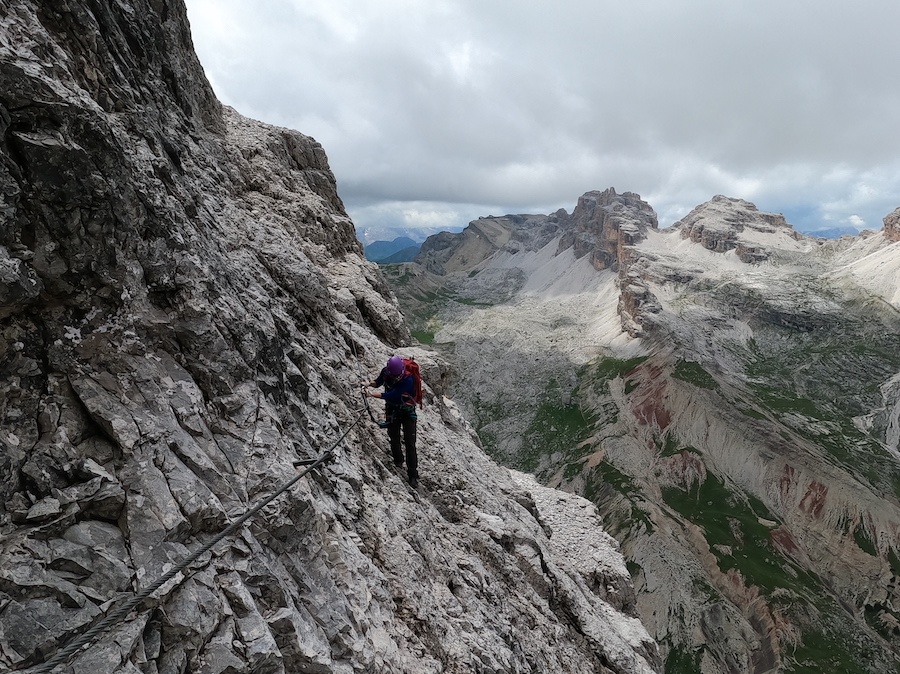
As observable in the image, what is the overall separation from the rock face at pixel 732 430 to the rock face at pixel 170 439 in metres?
78.9

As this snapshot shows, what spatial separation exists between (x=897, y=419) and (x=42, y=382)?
16013cm

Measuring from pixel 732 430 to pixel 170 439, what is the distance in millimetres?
129766

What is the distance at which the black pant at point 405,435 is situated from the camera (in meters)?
12.2

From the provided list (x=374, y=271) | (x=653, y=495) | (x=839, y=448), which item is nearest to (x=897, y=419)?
(x=839, y=448)

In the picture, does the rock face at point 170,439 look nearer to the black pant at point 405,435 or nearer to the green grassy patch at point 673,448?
the black pant at point 405,435

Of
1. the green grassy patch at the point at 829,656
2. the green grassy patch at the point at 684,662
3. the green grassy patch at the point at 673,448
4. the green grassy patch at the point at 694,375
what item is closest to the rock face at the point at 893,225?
the green grassy patch at the point at 694,375

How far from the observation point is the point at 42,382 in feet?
19.9

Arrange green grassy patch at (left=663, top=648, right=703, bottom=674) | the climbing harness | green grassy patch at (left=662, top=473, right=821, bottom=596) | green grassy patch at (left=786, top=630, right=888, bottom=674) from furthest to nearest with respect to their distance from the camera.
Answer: green grassy patch at (left=662, top=473, right=821, bottom=596), green grassy patch at (left=663, top=648, right=703, bottom=674), green grassy patch at (left=786, top=630, right=888, bottom=674), the climbing harness

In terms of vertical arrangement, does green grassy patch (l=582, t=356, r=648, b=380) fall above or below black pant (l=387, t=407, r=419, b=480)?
below

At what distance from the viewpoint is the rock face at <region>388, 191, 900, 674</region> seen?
75938 mm

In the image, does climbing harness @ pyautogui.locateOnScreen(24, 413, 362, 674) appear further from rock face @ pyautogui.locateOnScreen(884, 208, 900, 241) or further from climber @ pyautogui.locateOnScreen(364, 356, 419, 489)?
rock face @ pyautogui.locateOnScreen(884, 208, 900, 241)

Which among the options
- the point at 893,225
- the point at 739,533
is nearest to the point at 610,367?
the point at 739,533

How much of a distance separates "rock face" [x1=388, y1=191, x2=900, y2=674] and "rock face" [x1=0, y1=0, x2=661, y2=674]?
78869mm

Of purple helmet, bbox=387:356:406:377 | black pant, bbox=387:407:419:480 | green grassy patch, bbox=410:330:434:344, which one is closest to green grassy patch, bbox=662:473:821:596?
black pant, bbox=387:407:419:480
